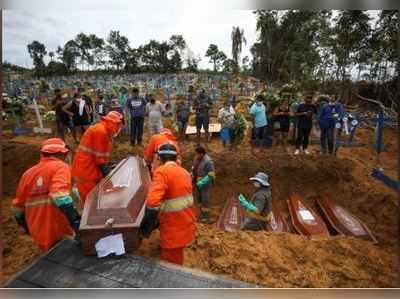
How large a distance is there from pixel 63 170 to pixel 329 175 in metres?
5.96

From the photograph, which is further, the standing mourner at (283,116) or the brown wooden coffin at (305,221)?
the standing mourner at (283,116)

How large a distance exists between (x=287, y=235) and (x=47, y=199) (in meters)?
3.17

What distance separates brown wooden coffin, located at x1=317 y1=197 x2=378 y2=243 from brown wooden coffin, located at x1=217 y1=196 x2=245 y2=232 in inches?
64.2

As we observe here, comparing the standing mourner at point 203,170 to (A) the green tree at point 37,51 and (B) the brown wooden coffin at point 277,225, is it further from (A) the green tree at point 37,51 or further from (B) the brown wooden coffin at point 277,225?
(A) the green tree at point 37,51

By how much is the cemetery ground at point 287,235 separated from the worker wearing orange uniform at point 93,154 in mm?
1062

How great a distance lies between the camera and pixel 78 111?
21.7ft

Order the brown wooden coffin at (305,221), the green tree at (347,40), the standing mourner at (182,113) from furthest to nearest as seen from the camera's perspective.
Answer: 1. the standing mourner at (182,113)
2. the green tree at (347,40)
3. the brown wooden coffin at (305,221)

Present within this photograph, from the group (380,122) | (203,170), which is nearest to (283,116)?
(380,122)

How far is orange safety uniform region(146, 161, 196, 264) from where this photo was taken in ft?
7.60

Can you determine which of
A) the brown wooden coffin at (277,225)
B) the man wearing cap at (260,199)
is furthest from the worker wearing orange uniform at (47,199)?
the brown wooden coffin at (277,225)

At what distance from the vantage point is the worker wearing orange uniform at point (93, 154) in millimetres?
3281

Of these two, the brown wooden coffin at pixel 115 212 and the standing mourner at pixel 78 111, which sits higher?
the standing mourner at pixel 78 111

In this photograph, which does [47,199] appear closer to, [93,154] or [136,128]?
[93,154]

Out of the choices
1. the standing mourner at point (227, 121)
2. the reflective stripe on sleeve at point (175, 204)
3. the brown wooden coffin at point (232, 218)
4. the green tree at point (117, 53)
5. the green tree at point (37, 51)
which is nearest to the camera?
the reflective stripe on sleeve at point (175, 204)
